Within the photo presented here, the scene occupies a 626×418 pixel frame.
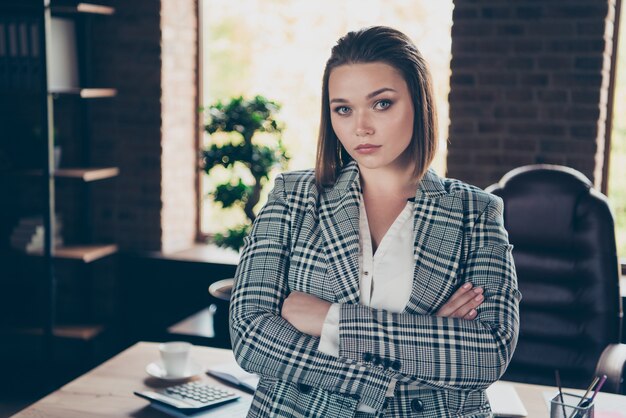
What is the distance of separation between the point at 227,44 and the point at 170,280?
123cm

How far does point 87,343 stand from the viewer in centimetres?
363

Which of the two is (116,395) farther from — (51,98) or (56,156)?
(51,98)

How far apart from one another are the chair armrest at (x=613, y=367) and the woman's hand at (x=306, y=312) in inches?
37.5

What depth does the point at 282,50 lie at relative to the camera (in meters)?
3.78

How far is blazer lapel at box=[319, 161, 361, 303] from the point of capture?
59.6 inches

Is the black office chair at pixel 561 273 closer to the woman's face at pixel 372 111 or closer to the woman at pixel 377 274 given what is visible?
the woman at pixel 377 274

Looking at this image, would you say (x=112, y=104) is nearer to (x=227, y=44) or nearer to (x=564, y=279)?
(x=227, y=44)

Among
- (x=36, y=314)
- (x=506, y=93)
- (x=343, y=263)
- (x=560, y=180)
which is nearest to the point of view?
(x=343, y=263)

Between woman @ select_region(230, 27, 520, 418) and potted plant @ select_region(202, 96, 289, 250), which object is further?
potted plant @ select_region(202, 96, 289, 250)

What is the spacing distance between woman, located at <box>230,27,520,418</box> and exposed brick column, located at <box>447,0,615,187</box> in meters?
1.69

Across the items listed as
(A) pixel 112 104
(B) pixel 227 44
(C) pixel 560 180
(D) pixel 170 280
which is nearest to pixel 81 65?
(A) pixel 112 104

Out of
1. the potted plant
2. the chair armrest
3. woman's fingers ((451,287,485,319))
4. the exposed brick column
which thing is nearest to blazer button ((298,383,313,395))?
woman's fingers ((451,287,485,319))

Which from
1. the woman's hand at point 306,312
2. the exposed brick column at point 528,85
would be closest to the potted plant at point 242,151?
the exposed brick column at point 528,85

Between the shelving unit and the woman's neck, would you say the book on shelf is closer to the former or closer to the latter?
the shelving unit
